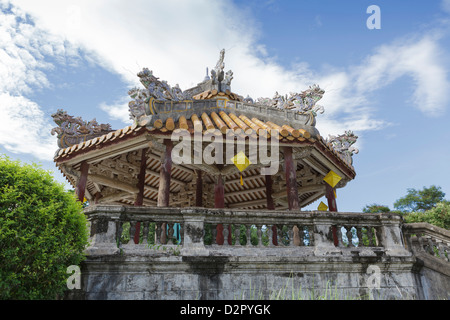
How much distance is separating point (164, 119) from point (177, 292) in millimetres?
4431

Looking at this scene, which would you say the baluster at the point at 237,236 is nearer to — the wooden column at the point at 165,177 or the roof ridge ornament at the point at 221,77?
the wooden column at the point at 165,177

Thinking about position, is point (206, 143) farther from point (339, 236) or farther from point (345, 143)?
point (345, 143)

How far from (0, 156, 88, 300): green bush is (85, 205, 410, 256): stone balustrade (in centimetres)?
76

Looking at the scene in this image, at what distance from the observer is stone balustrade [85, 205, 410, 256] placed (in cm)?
614

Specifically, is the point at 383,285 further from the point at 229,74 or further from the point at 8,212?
the point at 229,74

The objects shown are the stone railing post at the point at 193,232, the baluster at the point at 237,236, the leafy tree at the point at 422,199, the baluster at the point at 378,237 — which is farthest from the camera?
the leafy tree at the point at 422,199

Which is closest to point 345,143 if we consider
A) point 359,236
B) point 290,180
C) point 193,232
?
point 290,180

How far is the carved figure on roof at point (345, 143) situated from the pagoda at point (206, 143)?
3 centimetres

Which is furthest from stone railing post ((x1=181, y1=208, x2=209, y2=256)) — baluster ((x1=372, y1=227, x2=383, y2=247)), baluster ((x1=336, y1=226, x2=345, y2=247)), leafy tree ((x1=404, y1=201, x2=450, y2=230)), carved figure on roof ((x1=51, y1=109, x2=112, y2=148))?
leafy tree ((x1=404, y1=201, x2=450, y2=230))

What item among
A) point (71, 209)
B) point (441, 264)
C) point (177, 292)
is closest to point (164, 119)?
point (71, 209)

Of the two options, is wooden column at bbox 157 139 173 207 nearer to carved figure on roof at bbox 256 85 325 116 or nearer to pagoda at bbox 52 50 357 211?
pagoda at bbox 52 50 357 211

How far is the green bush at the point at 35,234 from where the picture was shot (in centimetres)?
466

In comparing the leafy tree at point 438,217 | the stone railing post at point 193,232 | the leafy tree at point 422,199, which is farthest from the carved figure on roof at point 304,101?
the leafy tree at point 422,199

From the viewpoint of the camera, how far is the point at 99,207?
245 inches
